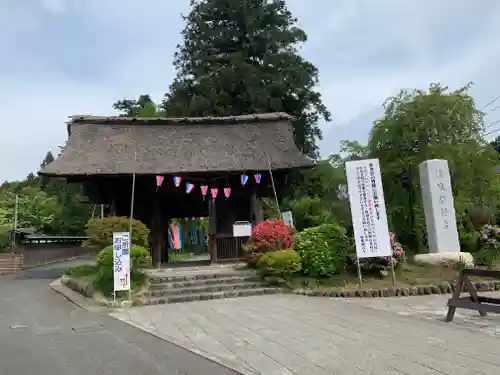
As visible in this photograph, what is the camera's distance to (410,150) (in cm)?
1728

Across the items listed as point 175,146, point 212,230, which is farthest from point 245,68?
point 212,230

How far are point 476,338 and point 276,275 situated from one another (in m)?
6.69

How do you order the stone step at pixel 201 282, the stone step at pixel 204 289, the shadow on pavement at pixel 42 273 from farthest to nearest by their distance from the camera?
the shadow on pavement at pixel 42 273
the stone step at pixel 201 282
the stone step at pixel 204 289

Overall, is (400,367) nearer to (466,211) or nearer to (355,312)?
(355,312)

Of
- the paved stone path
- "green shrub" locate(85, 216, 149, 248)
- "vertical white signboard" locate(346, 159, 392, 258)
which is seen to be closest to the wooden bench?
the paved stone path

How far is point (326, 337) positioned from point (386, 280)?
583 cm

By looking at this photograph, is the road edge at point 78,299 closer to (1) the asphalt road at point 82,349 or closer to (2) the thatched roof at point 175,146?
(1) the asphalt road at point 82,349

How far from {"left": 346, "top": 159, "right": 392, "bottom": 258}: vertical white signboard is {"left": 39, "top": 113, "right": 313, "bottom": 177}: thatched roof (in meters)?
4.78

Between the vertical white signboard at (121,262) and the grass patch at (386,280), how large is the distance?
4093mm

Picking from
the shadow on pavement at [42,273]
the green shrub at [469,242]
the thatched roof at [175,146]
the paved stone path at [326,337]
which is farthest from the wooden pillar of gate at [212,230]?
the green shrub at [469,242]

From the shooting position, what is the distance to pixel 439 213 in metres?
13.4

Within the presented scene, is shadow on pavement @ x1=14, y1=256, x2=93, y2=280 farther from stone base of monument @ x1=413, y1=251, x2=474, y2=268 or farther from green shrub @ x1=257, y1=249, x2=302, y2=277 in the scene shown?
stone base of monument @ x1=413, y1=251, x2=474, y2=268

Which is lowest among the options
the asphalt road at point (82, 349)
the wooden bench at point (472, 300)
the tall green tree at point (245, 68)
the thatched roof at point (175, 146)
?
the asphalt road at point (82, 349)

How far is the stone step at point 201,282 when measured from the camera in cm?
1211
